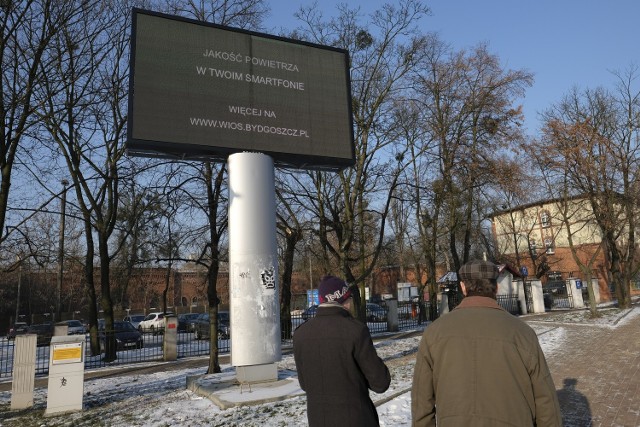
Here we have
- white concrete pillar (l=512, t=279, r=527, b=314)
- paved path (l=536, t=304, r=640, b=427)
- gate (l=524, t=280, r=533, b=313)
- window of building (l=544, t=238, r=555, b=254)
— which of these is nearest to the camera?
paved path (l=536, t=304, r=640, b=427)

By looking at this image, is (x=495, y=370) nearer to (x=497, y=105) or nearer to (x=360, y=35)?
(x=360, y=35)

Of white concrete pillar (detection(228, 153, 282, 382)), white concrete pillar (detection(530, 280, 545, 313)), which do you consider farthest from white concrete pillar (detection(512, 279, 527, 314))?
white concrete pillar (detection(228, 153, 282, 382))

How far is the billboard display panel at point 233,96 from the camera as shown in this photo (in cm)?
827

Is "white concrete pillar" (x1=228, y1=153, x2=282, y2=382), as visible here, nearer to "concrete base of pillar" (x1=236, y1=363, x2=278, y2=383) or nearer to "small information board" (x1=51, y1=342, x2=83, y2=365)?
"concrete base of pillar" (x1=236, y1=363, x2=278, y2=383)

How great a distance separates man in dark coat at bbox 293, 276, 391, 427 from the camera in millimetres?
3092

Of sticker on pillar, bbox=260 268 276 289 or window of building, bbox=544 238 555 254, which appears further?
window of building, bbox=544 238 555 254

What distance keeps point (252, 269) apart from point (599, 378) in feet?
22.3

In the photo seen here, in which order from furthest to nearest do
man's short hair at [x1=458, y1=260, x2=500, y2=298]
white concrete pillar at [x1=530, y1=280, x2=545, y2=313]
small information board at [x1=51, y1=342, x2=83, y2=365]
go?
white concrete pillar at [x1=530, y1=280, x2=545, y2=313] → small information board at [x1=51, y1=342, x2=83, y2=365] → man's short hair at [x1=458, y1=260, x2=500, y2=298]

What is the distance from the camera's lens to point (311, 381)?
10.7 ft

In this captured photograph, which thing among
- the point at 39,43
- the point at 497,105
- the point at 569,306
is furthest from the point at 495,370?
the point at 569,306

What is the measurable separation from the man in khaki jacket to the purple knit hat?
746 mm

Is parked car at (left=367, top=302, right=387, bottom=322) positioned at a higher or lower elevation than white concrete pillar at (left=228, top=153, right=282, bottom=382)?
lower

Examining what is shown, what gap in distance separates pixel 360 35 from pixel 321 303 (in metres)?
15.9

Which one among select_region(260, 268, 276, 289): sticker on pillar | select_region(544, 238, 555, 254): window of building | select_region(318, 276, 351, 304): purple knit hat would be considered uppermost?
select_region(544, 238, 555, 254): window of building
